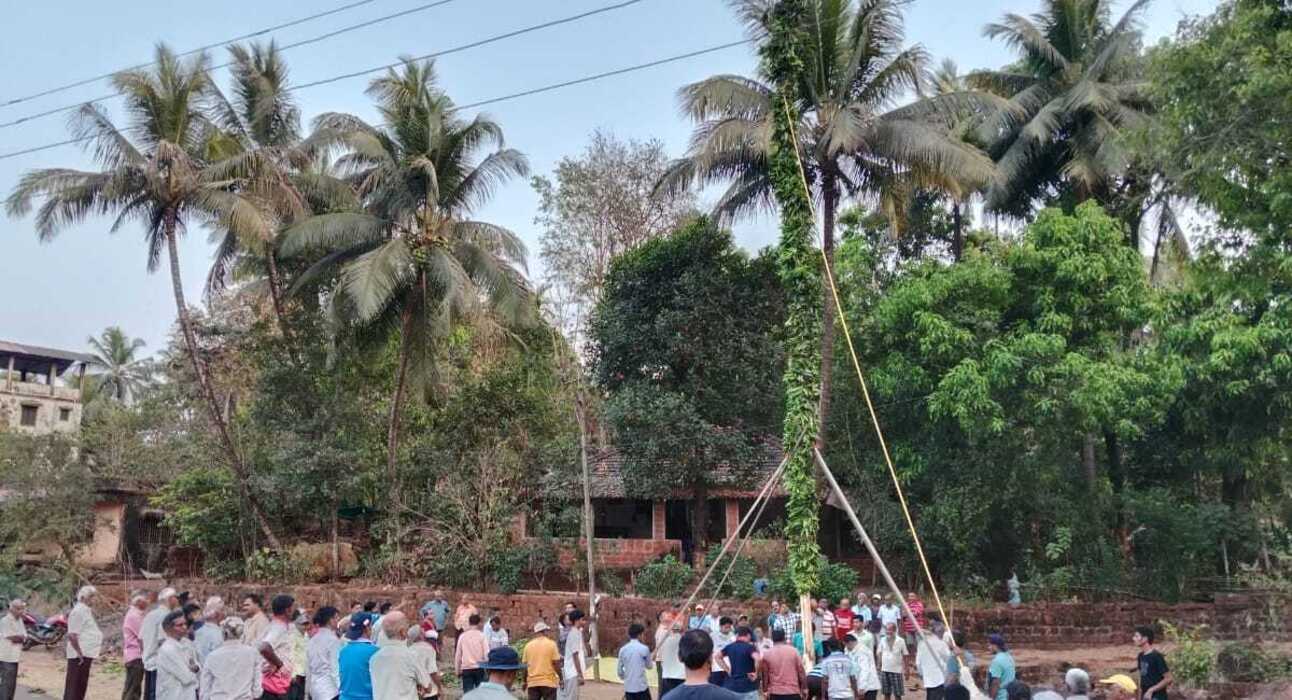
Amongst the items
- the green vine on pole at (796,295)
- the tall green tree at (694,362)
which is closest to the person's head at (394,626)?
the green vine on pole at (796,295)

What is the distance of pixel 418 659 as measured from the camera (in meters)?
7.43

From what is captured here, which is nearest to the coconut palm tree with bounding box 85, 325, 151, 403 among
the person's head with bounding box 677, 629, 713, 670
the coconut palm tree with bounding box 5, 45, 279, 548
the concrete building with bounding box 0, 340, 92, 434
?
the concrete building with bounding box 0, 340, 92, 434

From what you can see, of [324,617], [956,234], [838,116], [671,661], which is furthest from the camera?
[956,234]

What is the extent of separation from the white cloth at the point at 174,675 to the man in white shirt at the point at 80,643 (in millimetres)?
3312

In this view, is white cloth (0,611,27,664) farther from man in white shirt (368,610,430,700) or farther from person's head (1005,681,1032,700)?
person's head (1005,681,1032,700)

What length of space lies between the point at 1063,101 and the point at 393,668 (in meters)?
20.8

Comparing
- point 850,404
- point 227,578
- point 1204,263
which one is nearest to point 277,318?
point 227,578

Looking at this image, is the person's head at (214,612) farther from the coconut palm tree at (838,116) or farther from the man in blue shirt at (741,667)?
the coconut palm tree at (838,116)

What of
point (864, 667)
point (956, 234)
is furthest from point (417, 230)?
point (864, 667)

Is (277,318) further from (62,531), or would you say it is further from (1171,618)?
(1171,618)

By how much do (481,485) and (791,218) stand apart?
10448mm

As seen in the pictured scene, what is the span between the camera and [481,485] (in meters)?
21.8

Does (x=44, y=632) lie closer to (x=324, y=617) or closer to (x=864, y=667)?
(x=324, y=617)

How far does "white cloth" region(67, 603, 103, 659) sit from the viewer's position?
35.7 ft
